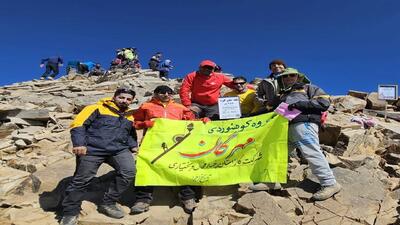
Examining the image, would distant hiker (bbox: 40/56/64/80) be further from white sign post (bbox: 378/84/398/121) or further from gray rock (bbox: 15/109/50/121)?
white sign post (bbox: 378/84/398/121)

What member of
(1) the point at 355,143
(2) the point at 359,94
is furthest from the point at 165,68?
(1) the point at 355,143

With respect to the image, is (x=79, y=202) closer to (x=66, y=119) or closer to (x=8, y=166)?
(x=8, y=166)

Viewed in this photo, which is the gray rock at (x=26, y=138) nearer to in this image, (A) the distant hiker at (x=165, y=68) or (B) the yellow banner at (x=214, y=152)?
(B) the yellow banner at (x=214, y=152)

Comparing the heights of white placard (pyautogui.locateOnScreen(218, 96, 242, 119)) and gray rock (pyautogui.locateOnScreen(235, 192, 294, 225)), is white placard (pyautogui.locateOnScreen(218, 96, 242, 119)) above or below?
above

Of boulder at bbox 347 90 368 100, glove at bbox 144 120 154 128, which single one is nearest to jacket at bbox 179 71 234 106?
glove at bbox 144 120 154 128

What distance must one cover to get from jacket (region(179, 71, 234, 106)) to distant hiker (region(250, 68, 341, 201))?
8.14ft

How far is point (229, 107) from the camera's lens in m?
8.03

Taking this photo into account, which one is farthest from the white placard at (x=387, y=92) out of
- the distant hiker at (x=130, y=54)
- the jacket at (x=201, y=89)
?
the distant hiker at (x=130, y=54)

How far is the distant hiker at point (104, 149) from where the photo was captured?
6250 mm

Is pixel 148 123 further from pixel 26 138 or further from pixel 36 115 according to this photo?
pixel 36 115

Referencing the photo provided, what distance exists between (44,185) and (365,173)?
7029 millimetres

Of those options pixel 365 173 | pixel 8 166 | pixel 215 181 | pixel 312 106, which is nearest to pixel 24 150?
pixel 8 166

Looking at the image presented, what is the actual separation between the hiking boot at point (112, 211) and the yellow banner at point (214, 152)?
0.59 meters

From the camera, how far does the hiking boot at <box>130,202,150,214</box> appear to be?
6.55 m
